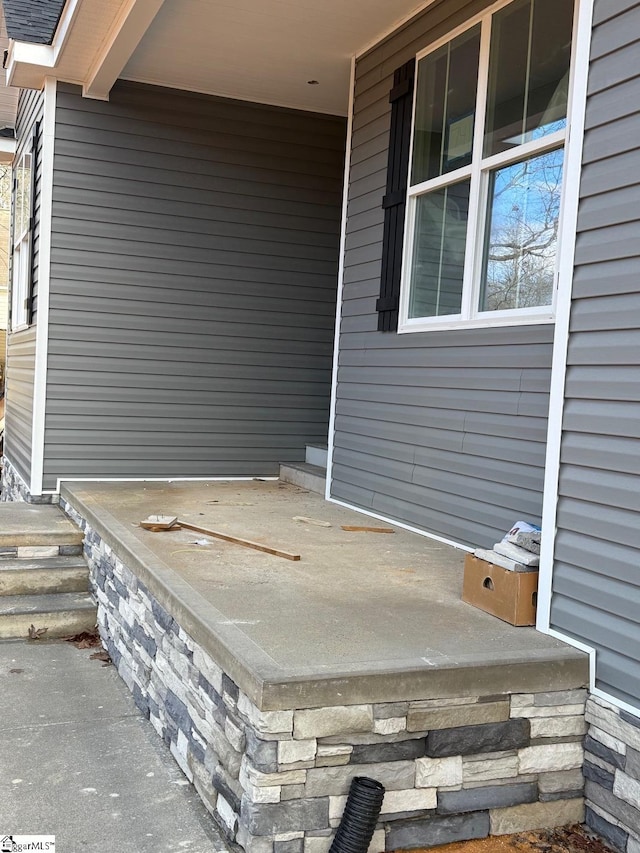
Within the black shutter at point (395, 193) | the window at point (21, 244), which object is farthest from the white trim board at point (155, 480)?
the black shutter at point (395, 193)

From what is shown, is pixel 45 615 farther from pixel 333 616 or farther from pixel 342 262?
pixel 342 262

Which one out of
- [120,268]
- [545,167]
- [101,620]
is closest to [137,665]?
[101,620]

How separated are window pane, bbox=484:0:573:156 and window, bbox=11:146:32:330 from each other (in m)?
3.94

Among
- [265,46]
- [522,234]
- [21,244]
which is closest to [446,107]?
[522,234]

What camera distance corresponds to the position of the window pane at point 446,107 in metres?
3.92

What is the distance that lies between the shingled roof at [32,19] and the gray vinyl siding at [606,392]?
3.99 m

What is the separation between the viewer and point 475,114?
3848 mm

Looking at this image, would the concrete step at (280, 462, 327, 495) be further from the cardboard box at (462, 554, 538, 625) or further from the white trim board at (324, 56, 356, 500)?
the cardboard box at (462, 554, 538, 625)

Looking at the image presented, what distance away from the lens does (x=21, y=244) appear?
7.11 m

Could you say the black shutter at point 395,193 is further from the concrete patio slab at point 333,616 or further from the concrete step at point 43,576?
the concrete step at point 43,576

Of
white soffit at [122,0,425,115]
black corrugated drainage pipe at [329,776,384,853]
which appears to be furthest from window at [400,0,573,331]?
black corrugated drainage pipe at [329,776,384,853]

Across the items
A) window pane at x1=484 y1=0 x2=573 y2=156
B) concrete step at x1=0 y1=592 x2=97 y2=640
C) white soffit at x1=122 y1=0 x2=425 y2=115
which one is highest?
white soffit at x1=122 y1=0 x2=425 y2=115

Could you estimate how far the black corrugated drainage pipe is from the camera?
7.04ft

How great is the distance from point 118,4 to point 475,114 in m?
2.17
